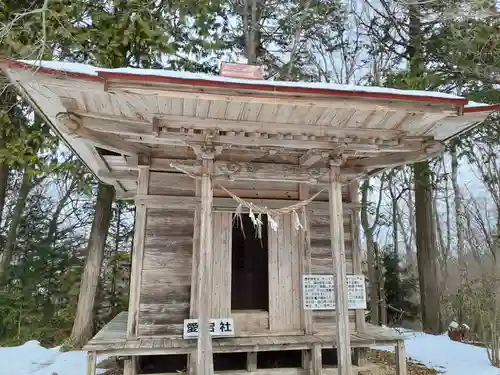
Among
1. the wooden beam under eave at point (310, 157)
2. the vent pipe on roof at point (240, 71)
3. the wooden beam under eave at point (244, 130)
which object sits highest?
the vent pipe on roof at point (240, 71)

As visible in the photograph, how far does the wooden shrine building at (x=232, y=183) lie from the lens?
3.43m

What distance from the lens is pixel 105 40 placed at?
6578mm

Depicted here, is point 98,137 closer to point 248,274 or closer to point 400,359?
point 400,359

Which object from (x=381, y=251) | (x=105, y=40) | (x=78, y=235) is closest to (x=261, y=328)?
(x=105, y=40)

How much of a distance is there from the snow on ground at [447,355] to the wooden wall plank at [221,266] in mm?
3868

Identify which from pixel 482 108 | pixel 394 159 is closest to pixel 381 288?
pixel 394 159

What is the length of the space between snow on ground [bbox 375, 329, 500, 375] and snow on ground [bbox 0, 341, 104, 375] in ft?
18.9

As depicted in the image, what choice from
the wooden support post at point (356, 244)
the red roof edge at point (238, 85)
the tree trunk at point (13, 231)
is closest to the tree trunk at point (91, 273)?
the tree trunk at point (13, 231)

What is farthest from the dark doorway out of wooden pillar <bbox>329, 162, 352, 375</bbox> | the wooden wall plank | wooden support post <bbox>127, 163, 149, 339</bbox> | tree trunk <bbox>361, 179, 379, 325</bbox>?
tree trunk <bbox>361, 179, 379, 325</bbox>

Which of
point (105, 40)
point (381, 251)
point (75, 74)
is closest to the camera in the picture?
point (75, 74)

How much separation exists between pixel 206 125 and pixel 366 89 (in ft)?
5.23

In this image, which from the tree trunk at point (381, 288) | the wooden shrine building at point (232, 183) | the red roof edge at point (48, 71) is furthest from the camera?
the tree trunk at point (381, 288)

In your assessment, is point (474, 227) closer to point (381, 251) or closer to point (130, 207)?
point (381, 251)

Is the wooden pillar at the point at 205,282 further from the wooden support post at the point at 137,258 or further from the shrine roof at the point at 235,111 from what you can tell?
the wooden support post at the point at 137,258
